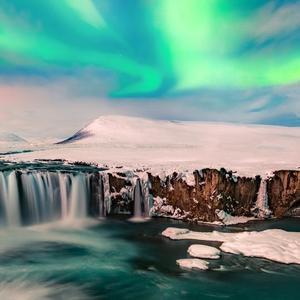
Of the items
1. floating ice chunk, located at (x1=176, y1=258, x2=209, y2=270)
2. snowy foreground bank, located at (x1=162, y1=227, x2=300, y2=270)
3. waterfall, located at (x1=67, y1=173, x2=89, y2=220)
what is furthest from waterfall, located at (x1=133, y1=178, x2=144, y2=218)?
floating ice chunk, located at (x1=176, y1=258, x2=209, y2=270)

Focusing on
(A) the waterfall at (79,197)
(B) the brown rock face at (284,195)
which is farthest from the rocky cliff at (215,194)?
(A) the waterfall at (79,197)

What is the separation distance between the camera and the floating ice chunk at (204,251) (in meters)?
25.6

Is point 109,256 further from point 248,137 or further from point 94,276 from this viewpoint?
point 248,137

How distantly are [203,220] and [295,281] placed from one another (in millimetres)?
14937

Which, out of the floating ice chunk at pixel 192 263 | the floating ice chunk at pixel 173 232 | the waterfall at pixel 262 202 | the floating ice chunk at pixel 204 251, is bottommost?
the floating ice chunk at pixel 192 263

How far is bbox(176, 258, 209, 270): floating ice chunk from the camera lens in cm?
2377

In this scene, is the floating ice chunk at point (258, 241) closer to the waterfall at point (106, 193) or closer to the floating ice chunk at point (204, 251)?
the floating ice chunk at point (204, 251)

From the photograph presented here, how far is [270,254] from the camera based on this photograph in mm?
25750

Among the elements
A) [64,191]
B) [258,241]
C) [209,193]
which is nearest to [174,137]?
[209,193]

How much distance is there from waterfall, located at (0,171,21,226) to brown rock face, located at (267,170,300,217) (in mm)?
21724

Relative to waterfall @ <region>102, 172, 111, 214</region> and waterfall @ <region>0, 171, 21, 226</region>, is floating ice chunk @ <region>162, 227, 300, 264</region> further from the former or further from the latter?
waterfall @ <region>0, 171, 21, 226</region>

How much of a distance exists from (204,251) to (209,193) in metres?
11.9

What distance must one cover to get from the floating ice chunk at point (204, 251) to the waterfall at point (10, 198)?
546 inches

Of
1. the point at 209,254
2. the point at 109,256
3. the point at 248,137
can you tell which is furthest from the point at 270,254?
the point at 248,137
